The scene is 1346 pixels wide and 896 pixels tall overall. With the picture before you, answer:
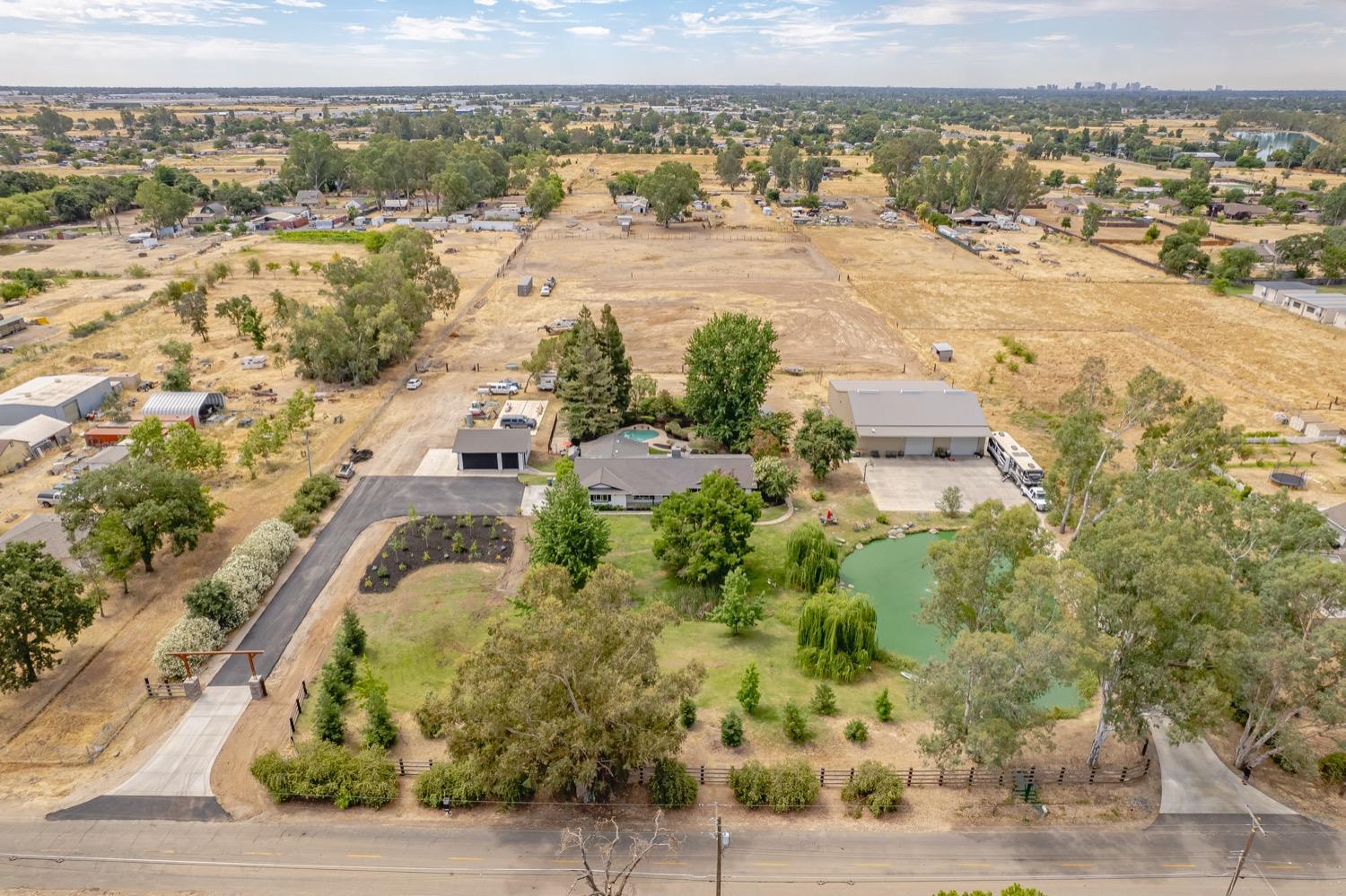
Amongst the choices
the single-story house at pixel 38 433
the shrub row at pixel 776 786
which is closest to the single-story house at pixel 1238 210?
the shrub row at pixel 776 786

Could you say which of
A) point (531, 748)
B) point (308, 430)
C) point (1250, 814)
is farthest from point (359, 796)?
point (308, 430)

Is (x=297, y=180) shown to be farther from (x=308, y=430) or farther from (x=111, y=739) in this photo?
(x=111, y=739)

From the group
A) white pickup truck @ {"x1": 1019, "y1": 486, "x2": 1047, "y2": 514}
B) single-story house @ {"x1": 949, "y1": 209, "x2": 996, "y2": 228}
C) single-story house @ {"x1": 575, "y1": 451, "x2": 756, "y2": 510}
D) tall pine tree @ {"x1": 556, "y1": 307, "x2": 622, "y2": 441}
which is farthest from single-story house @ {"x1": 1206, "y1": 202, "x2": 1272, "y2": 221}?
tall pine tree @ {"x1": 556, "y1": 307, "x2": 622, "y2": 441}

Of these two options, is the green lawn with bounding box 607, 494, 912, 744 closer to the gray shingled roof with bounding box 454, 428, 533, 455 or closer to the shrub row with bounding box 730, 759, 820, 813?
the shrub row with bounding box 730, 759, 820, 813

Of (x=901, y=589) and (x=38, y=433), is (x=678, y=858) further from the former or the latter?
(x=38, y=433)

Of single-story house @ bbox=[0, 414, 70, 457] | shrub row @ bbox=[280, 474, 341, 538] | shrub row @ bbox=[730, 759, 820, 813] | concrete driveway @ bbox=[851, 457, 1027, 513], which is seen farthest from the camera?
single-story house @ bbox=[0, 414, 70, 457]

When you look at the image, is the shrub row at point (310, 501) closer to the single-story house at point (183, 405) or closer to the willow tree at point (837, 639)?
the single-story house at point (183, 405)

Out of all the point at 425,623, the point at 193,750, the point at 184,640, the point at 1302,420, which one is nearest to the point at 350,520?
the point at 425,623
